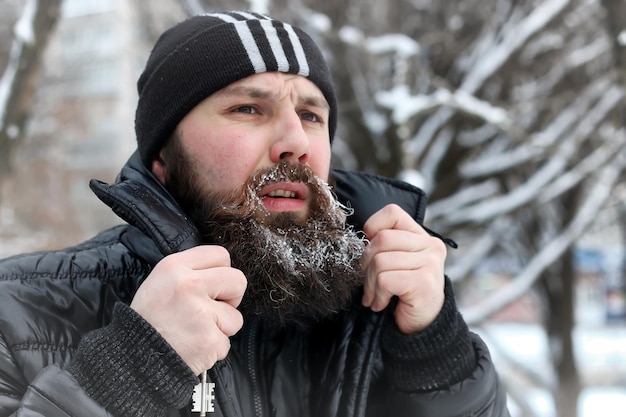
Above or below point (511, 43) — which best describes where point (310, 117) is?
below

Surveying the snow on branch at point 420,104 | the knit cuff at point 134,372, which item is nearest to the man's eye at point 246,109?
the knit cuff at point 134,372

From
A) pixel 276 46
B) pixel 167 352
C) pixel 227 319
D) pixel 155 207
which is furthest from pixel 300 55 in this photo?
pixel 167 352

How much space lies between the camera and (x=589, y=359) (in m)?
17.6

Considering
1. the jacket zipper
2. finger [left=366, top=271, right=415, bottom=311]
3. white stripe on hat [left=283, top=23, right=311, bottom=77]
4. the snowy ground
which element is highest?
white stripe on hat [left=283, top=23, right=311, bottom=77]

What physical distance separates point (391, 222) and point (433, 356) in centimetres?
40

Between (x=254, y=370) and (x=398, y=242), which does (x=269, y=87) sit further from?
(x=254, y=370)

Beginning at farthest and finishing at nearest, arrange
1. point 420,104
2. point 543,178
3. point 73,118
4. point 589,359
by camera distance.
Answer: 1. point 589,359
2. point 73,118
3. point 543,178
4. point 420,104

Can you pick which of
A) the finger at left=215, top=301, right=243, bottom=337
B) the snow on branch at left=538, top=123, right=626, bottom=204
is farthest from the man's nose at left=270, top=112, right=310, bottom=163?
the snow on branch at left=538, top=123, right=626, bottom=204

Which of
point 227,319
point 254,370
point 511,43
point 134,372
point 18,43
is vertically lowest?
point 254,370

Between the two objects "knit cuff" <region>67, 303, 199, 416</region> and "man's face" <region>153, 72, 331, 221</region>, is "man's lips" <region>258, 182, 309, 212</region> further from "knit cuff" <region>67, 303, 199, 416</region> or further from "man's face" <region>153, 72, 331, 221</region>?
"knit cuff" <region>67, 303, 199, 416</region>

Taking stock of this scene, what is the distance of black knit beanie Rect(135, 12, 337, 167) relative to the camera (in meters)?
1.89

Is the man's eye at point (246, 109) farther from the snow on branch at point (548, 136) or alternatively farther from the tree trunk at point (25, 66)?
the snow on branch at point (548, 136)

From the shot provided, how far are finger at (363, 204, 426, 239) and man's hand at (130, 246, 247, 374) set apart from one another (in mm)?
538

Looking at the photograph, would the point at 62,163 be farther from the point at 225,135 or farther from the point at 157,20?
the point at 225,135
